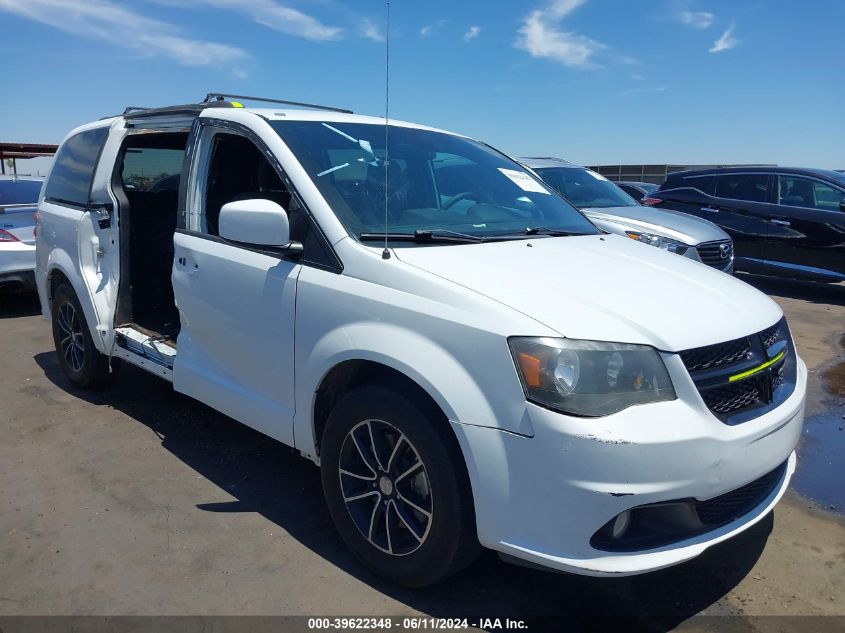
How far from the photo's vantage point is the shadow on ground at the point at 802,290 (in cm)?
947

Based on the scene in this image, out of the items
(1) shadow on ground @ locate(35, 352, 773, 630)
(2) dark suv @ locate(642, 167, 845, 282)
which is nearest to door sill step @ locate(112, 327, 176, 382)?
(1) shadow on ground @ locate(35, 352, 773, 630)

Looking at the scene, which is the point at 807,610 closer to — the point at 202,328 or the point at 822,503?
the point at 822,503

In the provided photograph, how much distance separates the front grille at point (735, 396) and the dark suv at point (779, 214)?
756 centimetres

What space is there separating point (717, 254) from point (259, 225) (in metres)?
5.99

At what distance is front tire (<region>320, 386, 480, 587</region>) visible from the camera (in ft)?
8.20

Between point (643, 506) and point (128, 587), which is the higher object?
point (643, 506)

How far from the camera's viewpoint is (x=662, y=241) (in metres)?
7.18

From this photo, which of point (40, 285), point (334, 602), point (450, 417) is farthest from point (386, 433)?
point (40, 285)

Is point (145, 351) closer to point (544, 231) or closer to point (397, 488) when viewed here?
point (397, 488)

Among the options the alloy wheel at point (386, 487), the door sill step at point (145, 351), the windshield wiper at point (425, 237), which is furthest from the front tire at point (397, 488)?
the door sill step at point (145, 351)

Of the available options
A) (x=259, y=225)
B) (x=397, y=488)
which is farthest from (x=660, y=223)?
(x=397, y=488)

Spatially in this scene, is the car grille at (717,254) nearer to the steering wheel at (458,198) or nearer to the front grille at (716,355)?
the steering wheel at (458,198)

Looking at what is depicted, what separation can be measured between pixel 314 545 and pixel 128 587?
0.80 metres

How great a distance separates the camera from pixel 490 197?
12.2ft
